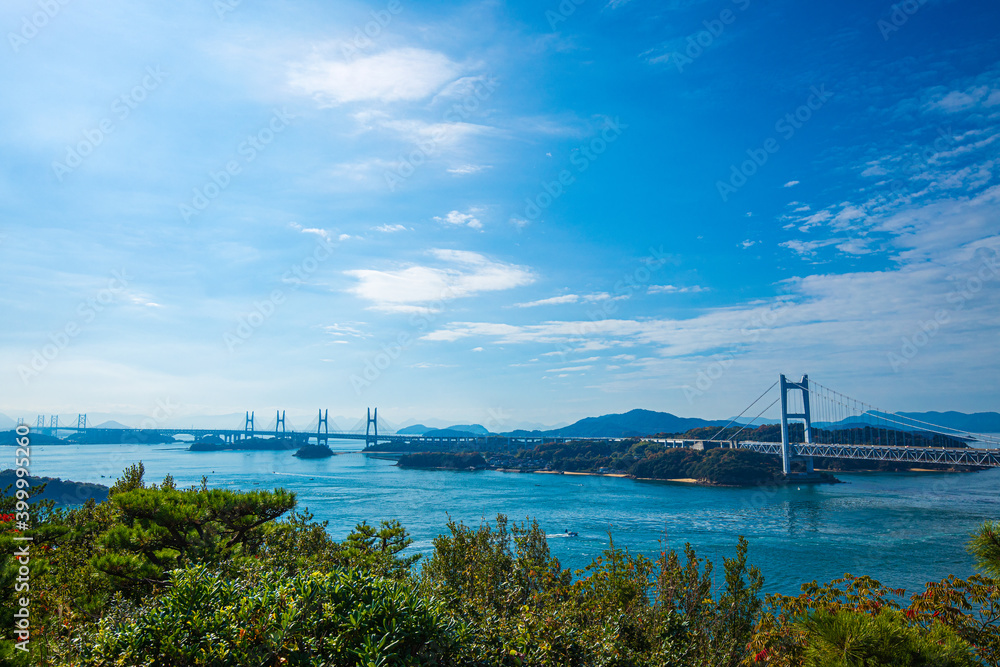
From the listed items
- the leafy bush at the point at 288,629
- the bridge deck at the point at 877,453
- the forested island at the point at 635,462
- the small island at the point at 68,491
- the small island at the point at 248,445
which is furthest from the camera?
the small island at the point at 248,445

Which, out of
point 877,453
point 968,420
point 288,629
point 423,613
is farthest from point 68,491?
point 968,420

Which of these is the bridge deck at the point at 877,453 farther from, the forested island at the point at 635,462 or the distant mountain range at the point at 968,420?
the distant mountain range at the point at 968,420

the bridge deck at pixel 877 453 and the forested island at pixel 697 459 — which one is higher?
the bridge deck at pixel 877 453

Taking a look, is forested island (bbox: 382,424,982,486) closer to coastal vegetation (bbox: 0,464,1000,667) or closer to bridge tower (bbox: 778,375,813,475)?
bridge tower (bbox: 778,375,813,475)

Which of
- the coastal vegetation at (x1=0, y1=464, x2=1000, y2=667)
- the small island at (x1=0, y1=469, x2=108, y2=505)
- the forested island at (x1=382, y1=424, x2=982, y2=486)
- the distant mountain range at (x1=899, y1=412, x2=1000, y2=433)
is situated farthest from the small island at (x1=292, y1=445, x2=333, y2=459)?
the distant mountain range at (x1=899, y1=412, x2=1000, y2=433)

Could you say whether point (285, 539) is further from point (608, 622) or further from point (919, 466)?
point (919, 466)

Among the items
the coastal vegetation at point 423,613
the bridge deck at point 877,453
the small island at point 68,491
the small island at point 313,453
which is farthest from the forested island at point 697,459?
the coastal vegetation at point 423,613

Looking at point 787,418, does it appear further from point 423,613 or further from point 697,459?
point 423,613

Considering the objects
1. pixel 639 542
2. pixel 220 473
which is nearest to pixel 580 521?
pixel 639 542
